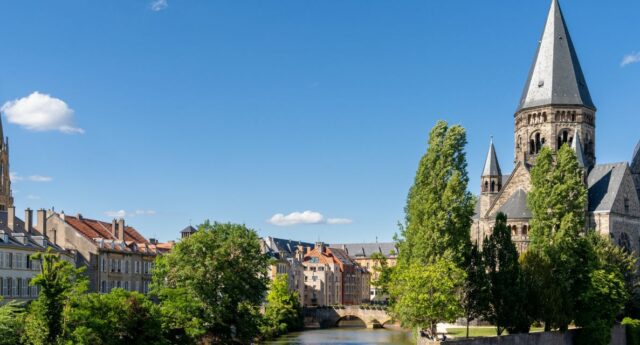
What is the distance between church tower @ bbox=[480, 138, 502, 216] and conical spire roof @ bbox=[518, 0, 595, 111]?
7.01 m

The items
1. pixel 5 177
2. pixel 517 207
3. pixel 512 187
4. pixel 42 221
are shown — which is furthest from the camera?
pixel 5 177

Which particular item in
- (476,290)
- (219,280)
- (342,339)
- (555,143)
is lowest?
(342,339)

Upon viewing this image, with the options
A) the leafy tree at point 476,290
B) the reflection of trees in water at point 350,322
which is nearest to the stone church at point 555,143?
the leafy tree at point 476,290

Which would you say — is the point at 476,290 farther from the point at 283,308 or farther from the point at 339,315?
the point at 339,315

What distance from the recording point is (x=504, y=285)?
60.6 meters

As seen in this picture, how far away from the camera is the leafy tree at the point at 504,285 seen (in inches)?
2368

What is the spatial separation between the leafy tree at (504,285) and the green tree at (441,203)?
2308 mm

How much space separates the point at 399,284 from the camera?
204 ft

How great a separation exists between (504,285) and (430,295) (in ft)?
23.2

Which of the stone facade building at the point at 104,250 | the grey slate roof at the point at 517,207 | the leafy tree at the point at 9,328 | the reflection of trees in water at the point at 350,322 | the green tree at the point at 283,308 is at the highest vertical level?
the grey slate roof at the point at 517,207

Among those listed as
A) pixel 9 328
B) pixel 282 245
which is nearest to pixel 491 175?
pixel 9 328

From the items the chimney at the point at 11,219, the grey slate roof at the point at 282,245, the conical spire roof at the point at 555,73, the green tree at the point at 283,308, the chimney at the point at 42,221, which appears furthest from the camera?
the grey slate roof at the point at 282,245

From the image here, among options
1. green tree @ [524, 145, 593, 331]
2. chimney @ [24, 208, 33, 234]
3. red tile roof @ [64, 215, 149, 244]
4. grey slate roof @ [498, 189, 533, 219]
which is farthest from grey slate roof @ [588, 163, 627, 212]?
chimney @ [24, 208, 33, 234]

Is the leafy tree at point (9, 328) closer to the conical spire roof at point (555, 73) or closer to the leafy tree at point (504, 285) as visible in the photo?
the leafy tree at point (504, 285)
